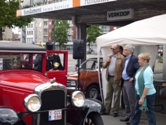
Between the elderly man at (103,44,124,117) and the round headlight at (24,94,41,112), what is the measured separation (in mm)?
3409

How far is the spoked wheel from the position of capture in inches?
216

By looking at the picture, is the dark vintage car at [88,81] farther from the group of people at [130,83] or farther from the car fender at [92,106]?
the car fender at [92,106]

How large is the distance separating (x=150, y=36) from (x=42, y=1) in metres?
11.3

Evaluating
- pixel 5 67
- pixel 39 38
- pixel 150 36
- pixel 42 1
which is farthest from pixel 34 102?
pixel 39 38

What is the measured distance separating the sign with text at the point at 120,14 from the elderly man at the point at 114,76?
723 cm

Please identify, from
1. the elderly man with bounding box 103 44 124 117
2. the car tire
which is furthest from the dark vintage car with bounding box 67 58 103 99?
the elderly man with bounding box 103 44 124 117

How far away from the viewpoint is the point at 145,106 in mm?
5969

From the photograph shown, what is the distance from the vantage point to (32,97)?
4547 millimetres

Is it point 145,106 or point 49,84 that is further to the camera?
point 145,106

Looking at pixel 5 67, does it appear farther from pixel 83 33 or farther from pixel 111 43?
pixel 83 33

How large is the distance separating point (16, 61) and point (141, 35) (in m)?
3.14

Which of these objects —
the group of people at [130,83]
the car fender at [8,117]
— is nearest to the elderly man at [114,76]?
the group of people at [130,83]

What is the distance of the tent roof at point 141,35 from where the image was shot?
23.3 ft

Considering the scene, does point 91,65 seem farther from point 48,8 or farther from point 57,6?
point 48,8
